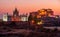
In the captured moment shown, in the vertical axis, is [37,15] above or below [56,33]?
above

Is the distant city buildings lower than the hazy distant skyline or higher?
lower

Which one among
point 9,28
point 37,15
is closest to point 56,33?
point 37,15

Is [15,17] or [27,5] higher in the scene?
[27,5]

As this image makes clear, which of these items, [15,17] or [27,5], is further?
[27,5]

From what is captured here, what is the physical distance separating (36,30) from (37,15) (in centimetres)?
32

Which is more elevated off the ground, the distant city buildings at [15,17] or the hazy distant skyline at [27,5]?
the hazy distant skyline at [27,5]

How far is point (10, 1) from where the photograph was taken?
3.01 m

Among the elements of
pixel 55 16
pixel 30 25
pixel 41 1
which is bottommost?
pixel 30 25

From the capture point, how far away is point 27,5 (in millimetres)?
3025

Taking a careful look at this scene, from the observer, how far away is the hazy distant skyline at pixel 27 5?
2.97 m

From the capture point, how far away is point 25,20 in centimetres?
293

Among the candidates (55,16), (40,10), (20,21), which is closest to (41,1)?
(40,10)

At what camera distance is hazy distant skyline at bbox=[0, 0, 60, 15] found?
297 cm

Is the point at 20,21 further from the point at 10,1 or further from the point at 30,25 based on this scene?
the point at 10,1
